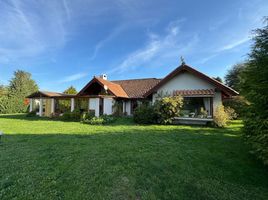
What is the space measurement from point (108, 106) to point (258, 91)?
16.4 metres

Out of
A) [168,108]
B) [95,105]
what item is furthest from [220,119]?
[95,105]

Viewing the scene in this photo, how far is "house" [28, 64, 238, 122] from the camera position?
15.1m

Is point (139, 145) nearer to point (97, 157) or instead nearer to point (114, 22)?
point (97, 157)

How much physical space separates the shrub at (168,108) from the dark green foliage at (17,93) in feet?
99.4

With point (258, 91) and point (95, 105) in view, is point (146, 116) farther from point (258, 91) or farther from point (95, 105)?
point (258, 91)

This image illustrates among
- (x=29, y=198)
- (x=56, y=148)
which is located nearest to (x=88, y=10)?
(x=56, y=148)

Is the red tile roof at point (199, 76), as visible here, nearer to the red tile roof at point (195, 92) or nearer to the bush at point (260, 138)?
the red tile roof at point (195, 92)

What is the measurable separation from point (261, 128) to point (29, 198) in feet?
20.1

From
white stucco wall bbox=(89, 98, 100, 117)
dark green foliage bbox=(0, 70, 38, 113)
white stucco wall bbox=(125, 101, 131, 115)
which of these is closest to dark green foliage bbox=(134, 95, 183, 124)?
white stucco wall bbox=(89, 98, 100, 117)

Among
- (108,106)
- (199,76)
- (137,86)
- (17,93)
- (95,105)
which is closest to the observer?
(199,76)

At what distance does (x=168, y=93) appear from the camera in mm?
16938

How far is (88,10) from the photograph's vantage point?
42.1 ft

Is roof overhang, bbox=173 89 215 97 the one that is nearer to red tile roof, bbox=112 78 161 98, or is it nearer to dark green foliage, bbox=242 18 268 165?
red tile roof, bbox=112 78 161 98

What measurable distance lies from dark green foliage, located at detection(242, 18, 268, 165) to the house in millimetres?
9492
